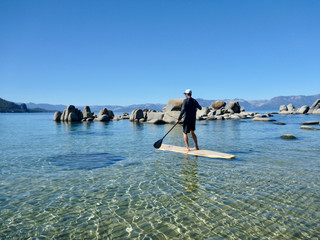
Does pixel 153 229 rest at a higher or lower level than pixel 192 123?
lower

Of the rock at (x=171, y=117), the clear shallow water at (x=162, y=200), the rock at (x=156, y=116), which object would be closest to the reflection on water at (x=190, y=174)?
the clear shallow water at (x=162, y=200)

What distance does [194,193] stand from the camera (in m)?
6.05

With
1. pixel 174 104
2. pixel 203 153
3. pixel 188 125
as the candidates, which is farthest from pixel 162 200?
pixel 174 104

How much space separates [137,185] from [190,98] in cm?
606

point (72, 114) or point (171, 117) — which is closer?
point (171, 117)

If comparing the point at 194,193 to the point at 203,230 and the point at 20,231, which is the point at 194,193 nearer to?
the point at 203,230

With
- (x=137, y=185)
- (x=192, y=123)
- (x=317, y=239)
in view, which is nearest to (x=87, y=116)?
(x=192, y=123)

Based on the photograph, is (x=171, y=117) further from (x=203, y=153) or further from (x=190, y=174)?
(x=190, y=174)

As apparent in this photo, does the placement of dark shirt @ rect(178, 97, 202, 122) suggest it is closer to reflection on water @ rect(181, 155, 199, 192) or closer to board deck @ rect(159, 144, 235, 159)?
board deck @ rect(159, 144, 235, 159)

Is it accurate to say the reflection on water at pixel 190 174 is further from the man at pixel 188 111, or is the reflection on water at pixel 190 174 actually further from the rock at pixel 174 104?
the rock at pixel 174 104

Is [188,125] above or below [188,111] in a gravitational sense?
below

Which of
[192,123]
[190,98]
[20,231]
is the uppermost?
[190,98]

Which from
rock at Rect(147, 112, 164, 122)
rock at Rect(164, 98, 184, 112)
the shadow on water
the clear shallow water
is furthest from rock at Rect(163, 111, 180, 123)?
the clear shallow water

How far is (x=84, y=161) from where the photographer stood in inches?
410
